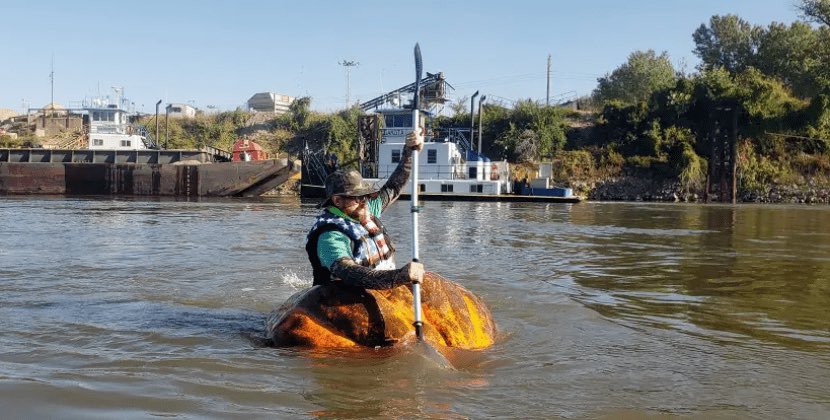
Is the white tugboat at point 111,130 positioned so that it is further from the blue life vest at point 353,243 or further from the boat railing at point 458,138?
the blue life vest at point 353,243

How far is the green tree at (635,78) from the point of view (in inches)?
2434

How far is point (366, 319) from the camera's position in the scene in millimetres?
5691

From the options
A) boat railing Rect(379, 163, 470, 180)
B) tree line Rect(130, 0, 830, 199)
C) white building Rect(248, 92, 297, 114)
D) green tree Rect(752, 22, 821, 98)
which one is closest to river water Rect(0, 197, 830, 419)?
boat railing Rect(379, 163, 470, 180)

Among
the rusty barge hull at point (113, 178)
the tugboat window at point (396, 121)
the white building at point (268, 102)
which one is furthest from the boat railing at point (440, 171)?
the white building at point (268, 102)

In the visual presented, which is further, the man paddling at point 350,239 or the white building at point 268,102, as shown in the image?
the white building at point 268,102

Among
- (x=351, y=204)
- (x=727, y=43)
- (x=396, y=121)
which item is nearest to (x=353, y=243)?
(x=351, y=204)

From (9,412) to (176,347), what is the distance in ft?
6.29

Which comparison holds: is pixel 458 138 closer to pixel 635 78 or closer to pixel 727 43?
pixel 635 78

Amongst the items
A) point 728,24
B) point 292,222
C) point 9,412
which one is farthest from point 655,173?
point 9,412

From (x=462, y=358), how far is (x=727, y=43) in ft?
214

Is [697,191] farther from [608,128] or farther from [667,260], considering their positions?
[667,260]

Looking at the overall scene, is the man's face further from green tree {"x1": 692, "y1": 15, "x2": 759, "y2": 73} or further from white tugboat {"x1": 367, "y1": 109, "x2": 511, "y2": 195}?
green tree {"x1": 692, "y1": 15, "x2": 759, "y2": 73}

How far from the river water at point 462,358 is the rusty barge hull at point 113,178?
2487 centimetres

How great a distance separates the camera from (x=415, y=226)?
5617 millimetres
